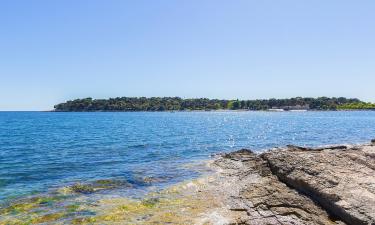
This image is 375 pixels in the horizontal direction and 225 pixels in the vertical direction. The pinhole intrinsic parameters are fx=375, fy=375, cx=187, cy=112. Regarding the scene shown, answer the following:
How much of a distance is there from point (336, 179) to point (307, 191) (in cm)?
153

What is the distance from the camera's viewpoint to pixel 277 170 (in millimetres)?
23297

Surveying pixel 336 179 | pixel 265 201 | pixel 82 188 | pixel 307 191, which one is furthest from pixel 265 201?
pixel 82 188

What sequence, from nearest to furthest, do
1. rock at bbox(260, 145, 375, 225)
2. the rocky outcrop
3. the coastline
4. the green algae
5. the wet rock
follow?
rock at bbox(260, 145, 375, 225)
the rocky outcrop
the coastline
the green algae
the wet rock

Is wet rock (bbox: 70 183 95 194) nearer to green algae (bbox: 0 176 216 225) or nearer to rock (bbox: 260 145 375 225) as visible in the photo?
green algae (bbox: 0 176 216 225)

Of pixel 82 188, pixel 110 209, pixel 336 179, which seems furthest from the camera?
pixel 82 188

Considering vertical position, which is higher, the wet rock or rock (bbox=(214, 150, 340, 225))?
rock (bbox=(214, 150, 340, 225))

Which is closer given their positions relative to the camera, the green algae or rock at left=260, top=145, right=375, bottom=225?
rock at left=260, top=145, right=375, bottom=225

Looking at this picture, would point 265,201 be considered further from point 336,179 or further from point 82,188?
point 82,188

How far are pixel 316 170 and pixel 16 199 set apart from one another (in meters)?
17.7

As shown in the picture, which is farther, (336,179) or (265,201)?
(265,201)

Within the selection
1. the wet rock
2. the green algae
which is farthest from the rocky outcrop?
the wet rock

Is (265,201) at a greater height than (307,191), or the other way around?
(307,191)

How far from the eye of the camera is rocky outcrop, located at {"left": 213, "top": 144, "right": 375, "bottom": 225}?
16.2 meters

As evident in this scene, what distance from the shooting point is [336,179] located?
1836cm
